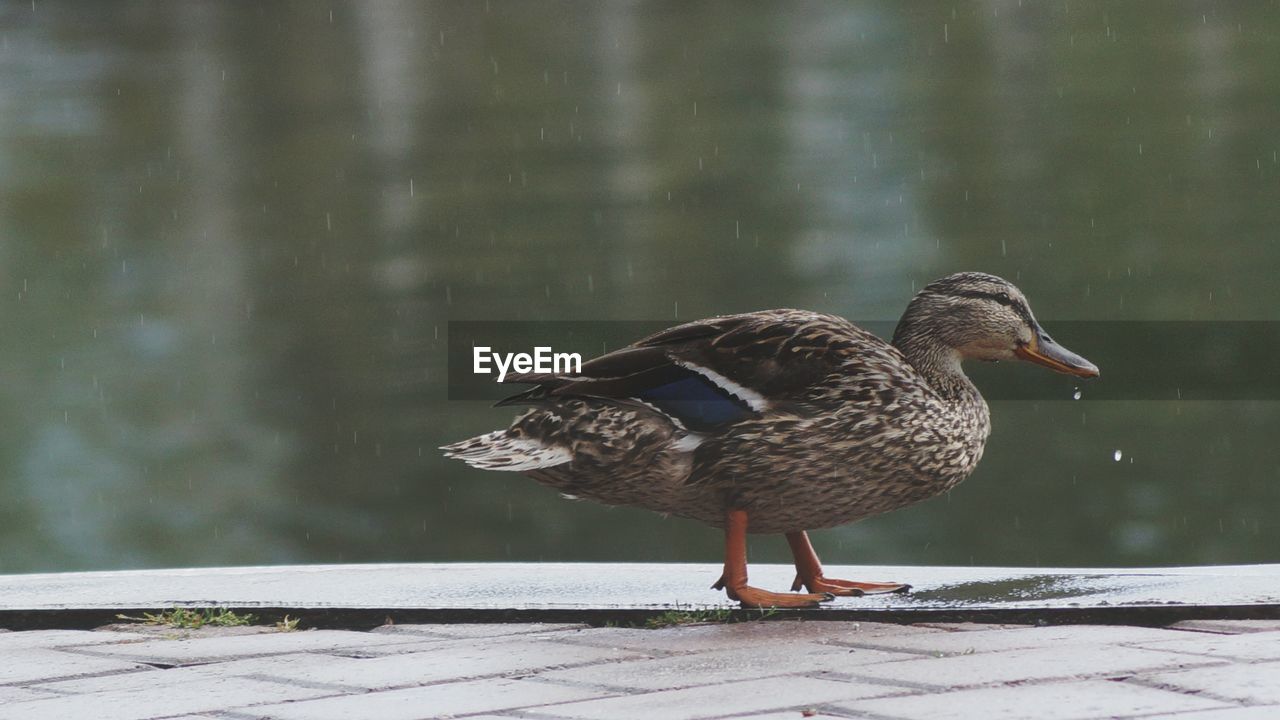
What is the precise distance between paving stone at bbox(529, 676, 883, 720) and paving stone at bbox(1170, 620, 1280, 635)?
0.88 m

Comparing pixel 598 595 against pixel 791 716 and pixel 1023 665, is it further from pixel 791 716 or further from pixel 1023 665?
pixel 791 716

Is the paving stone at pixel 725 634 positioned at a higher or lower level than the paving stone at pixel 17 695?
lower

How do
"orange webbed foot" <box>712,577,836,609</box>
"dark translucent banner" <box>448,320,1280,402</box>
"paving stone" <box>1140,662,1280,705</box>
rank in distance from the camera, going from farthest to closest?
"dark translucent banner" <box>448,320,1280,402</box> → "orange webbed foot" <box>712,577,836,609</box> → "paving stone" <box>1140,662,1280,705</box>

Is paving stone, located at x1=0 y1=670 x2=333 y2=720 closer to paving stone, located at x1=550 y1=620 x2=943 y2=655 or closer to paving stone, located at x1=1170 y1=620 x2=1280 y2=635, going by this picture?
paving stone, located at x1=550 y1=620 x2=943 y2=655

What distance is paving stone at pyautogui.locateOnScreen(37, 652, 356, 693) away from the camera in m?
3.28

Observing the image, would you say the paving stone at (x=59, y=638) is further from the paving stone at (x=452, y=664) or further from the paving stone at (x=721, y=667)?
the paving stone at (x=721, y=667)

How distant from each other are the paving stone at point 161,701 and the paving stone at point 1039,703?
1.00 m

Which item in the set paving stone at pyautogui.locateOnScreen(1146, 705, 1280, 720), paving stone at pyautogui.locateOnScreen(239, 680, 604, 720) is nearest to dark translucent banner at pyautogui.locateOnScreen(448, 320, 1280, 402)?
paving stone at pyautogui.locateOnScreen(239, 680, 604, 720)

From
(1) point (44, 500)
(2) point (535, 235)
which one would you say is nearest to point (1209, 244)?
(2) point (535, 235)

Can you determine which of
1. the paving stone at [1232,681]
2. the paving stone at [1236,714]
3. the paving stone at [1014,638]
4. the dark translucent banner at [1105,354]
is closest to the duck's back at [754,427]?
the paving stone at [1014,638]

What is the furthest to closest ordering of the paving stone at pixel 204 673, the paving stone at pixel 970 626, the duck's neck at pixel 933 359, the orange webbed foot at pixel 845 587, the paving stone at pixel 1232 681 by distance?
the duck's neck at pixel 933 359 < the orange webbed foot at pixel 845 587 < the paving stone at pixel 970 626 < the paving stone at pixel 204 673 < the paving stone at pixel 1232 681

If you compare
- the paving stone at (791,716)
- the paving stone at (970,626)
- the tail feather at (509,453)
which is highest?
the tail feather at (509,453)

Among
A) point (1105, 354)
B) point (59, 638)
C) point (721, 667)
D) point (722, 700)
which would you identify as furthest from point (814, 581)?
point (1105, 354)

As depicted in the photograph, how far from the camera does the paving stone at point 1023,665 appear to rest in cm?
306
